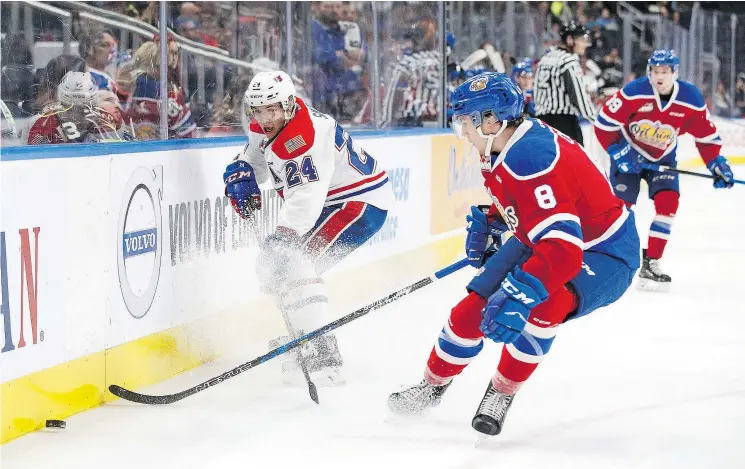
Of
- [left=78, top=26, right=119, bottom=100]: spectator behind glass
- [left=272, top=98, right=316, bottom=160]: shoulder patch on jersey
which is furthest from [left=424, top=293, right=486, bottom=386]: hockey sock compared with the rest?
[left=78, top=26, right=119, bottom=100]: spectator behind glass

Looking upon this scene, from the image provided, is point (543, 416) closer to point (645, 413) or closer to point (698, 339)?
point (645, 413)

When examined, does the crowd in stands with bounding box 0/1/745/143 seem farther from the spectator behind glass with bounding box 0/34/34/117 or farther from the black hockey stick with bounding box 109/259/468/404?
the black hockey stick with bounding box 109/259/468/404

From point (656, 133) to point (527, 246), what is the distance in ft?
9.29

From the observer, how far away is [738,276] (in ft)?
19.7

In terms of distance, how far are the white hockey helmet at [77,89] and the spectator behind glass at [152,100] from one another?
21 centimetres

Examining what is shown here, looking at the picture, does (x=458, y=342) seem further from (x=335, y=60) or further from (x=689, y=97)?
(x=689, y=97)

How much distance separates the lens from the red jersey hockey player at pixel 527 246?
8.44 feet

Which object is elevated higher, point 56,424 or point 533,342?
point 533,342

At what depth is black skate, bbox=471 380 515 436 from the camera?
9.25 ft

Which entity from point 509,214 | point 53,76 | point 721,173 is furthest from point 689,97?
point 53,76

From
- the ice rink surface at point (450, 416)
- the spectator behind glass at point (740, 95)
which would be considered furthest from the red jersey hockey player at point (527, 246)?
the spectator behind glass at point (740, 95)

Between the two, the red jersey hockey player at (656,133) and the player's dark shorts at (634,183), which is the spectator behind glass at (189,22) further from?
the player's dark shorts at (634,183)

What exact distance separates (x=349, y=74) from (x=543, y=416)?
2936 millimetres

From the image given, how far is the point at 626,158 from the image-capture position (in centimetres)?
550
